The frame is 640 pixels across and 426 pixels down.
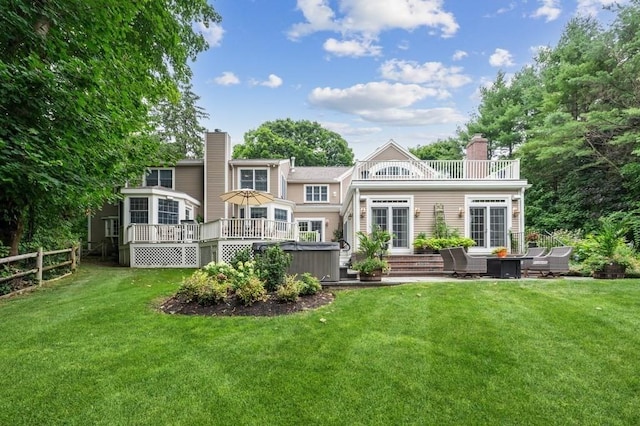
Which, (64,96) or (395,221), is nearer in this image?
(64,96)

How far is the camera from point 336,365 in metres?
3.68

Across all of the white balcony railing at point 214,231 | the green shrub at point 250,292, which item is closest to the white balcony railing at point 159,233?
the white balcony railing at point 214,231

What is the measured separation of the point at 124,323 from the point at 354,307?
11.4 ft

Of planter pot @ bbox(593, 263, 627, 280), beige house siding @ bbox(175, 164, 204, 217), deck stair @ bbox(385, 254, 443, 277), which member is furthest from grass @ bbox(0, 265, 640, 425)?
beige house siding @ bbox(175, 164, 204, 217)

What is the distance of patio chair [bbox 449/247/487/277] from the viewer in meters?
9.66

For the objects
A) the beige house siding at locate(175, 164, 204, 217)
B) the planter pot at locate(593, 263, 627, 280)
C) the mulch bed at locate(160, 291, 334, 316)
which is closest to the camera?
the mulch bed at locate(160, 291, 334, 316)

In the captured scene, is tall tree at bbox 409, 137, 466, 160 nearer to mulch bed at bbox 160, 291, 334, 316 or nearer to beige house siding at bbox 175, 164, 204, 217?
beige house siding at bbox 175, 164, 204, 217

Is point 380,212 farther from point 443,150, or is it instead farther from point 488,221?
point 443,150

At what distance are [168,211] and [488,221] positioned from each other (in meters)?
14.0

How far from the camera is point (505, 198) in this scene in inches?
535

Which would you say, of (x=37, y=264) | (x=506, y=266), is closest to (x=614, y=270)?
(x=506, y=266)

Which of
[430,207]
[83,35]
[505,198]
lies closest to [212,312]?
[83,35]

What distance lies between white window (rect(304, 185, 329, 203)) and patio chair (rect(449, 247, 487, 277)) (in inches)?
524

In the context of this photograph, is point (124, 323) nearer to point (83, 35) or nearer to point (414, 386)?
point (414, 386)
